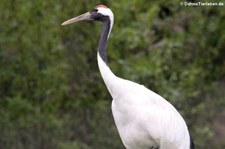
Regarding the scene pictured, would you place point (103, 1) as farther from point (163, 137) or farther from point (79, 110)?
point (163, 137)

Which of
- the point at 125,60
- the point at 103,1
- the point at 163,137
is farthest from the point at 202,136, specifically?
the point at 163,137

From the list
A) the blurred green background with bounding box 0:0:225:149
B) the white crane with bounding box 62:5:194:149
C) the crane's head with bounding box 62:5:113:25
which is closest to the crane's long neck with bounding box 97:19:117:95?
the white crane with bounding box 62:5:194:149

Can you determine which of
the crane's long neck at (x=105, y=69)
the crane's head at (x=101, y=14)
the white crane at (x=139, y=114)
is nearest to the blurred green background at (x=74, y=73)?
the crane's head at (x=101, y=14)

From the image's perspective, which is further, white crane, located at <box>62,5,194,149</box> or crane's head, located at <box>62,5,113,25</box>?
crane's head, located at <box>62,5,113,25</box>

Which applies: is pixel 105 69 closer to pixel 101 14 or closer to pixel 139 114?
pixel 139 114

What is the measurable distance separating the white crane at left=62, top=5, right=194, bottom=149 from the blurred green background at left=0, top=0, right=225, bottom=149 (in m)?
2.86

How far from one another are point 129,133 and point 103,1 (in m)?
3.26

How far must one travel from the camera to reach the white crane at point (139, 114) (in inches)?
322

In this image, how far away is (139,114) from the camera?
819 cm

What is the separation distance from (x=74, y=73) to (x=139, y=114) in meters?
3.53

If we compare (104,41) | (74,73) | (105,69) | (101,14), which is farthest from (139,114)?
(74,73)

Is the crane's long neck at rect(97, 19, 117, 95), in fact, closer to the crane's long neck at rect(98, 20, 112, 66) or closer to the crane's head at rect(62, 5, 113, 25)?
the crane's long neck at rect(98, 20, 112, 66)

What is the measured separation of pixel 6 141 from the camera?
1122 cm

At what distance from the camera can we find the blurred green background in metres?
11.3
